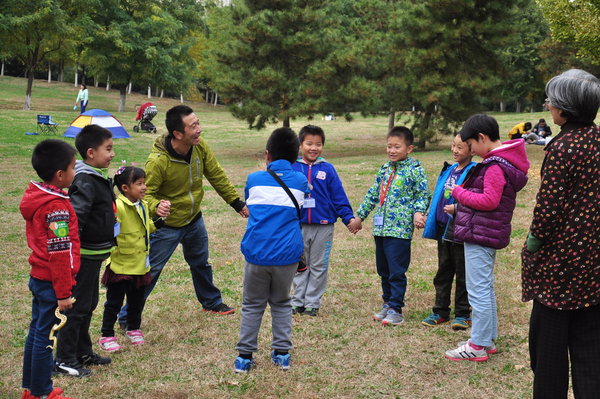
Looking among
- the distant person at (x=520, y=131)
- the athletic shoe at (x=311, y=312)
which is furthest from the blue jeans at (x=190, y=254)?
the distant person at (x=520, y=131)

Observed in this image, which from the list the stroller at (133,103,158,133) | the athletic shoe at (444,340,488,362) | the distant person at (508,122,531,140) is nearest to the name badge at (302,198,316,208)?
the athletic shoe at (444,340,488,362)

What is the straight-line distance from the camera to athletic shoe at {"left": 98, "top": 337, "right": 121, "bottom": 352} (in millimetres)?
4852

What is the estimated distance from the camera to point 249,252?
4.38 meters

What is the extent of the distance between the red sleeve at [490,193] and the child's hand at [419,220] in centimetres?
75

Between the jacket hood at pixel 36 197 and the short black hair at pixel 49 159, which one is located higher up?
the short black hair at pixel 49 159

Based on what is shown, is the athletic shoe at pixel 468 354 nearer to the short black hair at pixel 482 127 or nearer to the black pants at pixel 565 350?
the black pants at pixel 565 350

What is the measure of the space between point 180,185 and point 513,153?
9.38ft

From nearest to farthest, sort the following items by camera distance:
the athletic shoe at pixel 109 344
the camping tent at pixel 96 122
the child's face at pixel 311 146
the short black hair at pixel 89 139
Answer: the short black hair at pixel 89 139
the athletic shoe at pixel 109 344
the child's face at pixel 311 146
the camping tent at pixel 96 122

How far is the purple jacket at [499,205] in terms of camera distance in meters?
4.53

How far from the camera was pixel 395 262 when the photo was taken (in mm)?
5551

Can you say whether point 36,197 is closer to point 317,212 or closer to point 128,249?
point 128,249

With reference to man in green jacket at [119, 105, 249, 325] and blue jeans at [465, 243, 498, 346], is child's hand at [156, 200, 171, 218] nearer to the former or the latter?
man in green jacket at [119, 105, 249, 325]

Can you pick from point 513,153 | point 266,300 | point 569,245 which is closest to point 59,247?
point 266,300

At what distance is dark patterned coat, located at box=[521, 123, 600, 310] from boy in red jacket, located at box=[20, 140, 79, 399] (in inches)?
109
